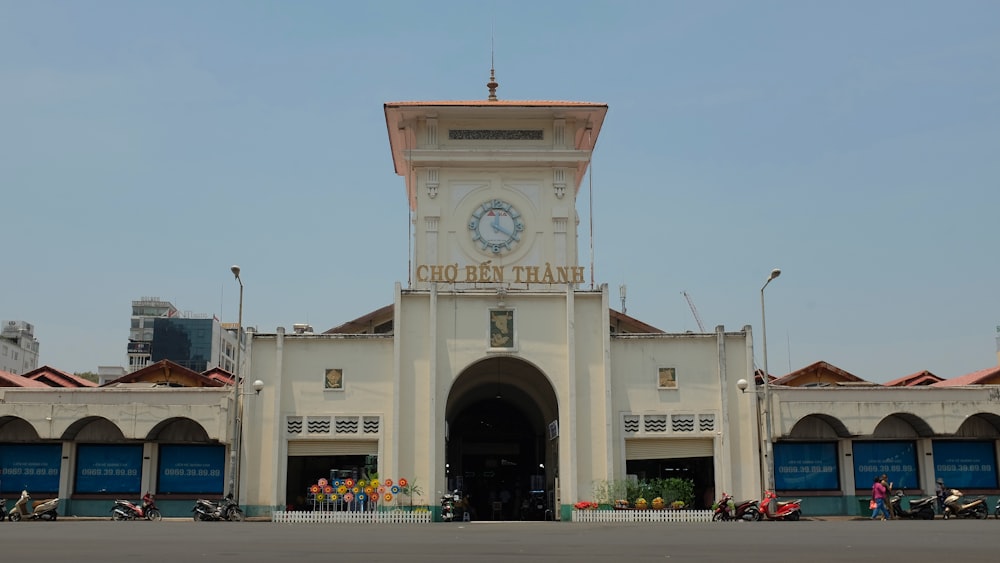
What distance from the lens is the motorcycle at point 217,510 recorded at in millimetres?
32938

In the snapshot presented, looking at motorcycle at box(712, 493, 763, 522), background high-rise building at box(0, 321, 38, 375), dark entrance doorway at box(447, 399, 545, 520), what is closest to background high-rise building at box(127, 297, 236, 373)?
background high-rise building at box(0, 321, 38, 375)

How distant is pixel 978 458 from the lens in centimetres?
3778

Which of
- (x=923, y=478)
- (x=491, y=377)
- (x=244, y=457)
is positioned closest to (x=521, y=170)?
(x=491, y=377)

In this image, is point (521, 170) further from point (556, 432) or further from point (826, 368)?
point (826, 368)

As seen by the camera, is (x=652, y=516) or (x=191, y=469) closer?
(x=652, y=516)

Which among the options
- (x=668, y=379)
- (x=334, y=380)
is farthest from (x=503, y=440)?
(x=334, y=380)

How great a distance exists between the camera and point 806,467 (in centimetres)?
3728

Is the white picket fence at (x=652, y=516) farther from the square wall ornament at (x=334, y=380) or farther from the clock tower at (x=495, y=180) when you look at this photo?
the clock tower at (x=495, y=180)

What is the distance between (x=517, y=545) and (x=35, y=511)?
854 inches

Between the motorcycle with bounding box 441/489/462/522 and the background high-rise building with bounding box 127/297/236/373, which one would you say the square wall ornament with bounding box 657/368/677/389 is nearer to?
the motorcycle with bounding box 441/489/462/522

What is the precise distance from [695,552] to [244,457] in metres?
22.3

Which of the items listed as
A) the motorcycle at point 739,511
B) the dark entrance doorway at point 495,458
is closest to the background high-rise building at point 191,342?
the dark entrance doorway at point 495,458

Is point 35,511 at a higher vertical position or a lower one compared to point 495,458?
lower

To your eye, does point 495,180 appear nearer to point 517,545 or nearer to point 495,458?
point 495,458
